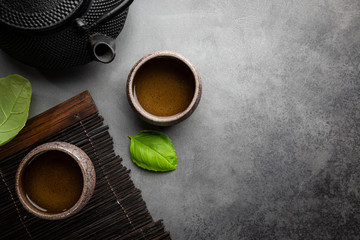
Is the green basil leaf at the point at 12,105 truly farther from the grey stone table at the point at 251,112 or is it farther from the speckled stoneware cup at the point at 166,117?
the speckled stoneware cup at the point at 166,117

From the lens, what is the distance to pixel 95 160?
1169mm

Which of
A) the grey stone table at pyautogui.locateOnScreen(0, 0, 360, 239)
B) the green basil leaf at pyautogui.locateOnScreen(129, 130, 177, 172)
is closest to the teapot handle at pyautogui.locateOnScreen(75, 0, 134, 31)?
the grey stone table at pyautogui.locateOnScreen(0, 0, 360, 239)

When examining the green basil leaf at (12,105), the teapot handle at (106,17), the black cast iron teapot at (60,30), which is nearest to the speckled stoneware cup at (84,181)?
the green basil leaf at (12,105)

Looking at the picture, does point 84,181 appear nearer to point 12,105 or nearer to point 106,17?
point 12,105

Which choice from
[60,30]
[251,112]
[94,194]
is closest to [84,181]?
[94,194]

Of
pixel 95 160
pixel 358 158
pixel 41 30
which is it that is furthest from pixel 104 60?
pixel 358 158

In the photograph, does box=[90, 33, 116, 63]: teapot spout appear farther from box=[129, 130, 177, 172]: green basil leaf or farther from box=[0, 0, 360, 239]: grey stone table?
box=[129, 130, 177, 172]: green basil leaf

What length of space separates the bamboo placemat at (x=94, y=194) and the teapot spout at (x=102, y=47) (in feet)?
0.77

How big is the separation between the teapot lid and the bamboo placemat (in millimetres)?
330

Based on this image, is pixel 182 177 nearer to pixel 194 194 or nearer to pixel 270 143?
pixel 194 194

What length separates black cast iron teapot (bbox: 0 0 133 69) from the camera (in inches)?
35.7

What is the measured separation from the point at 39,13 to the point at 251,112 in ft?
2.67

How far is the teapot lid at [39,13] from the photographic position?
90 cm

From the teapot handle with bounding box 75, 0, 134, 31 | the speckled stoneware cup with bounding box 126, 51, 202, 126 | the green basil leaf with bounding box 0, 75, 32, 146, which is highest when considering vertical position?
the teapot handle with bounding box 75, 0, 134, 31
